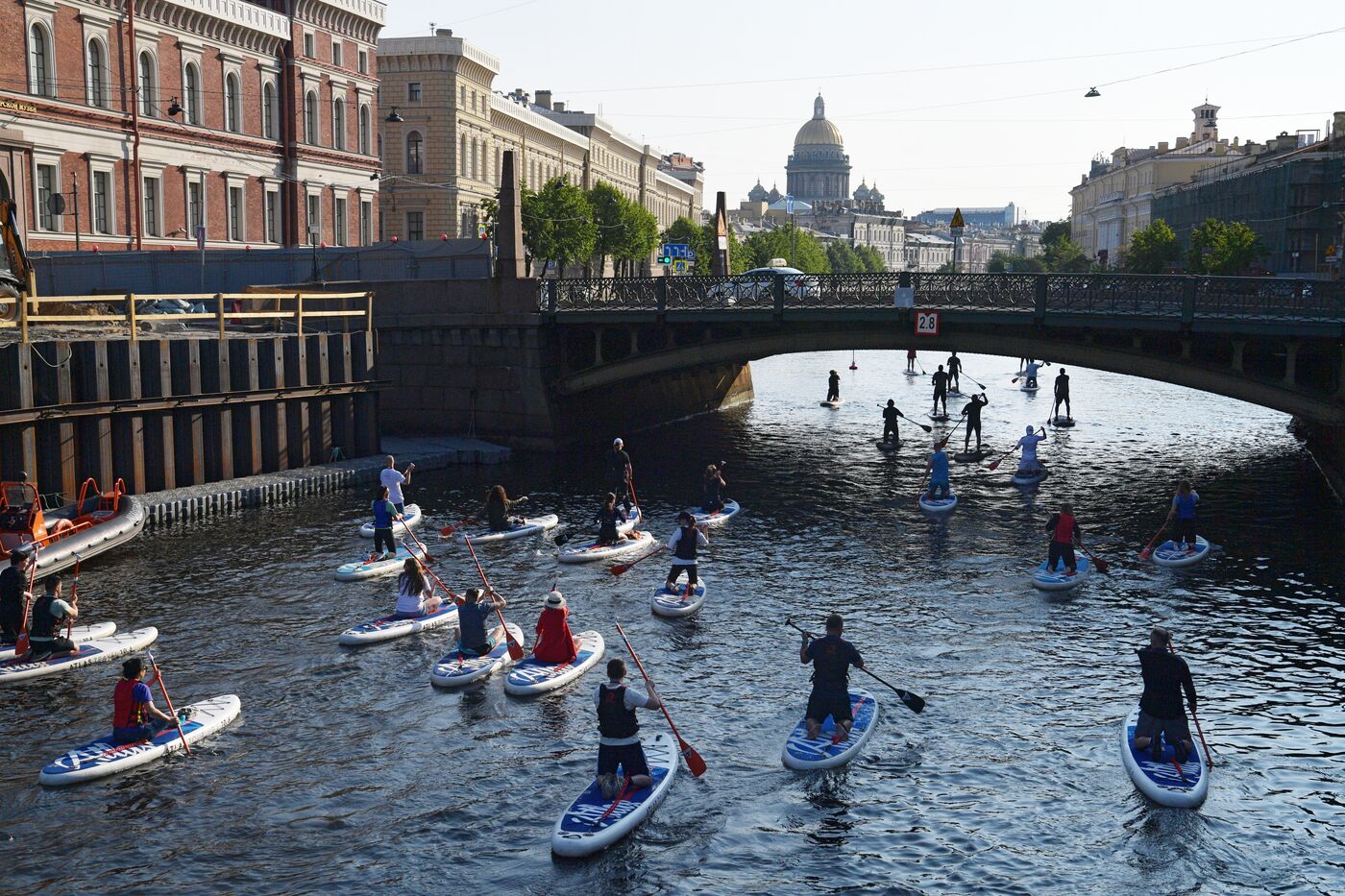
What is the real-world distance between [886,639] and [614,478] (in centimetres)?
1445

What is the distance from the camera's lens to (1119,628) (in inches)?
1056

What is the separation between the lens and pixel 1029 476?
44.7 metres

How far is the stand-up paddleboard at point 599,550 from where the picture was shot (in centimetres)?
3241

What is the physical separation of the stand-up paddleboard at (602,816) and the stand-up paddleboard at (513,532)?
1661cm

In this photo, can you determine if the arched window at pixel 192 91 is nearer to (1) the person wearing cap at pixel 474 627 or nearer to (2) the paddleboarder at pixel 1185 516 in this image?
(1) the person wearing cap at pixel 474 627

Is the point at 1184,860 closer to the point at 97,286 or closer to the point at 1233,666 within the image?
the point at 1233,666

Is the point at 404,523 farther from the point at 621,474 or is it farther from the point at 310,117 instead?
the point at 310,117

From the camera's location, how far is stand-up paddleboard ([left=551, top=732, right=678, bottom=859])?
16438 millimetres

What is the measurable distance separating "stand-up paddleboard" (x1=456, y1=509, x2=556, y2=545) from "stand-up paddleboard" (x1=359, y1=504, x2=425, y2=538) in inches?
59.5

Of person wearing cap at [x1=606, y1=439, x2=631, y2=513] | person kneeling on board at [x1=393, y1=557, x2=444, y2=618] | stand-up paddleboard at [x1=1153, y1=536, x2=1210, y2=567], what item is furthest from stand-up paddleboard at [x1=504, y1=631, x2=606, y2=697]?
stand-up paddleboard at [x1=1153, y1=536, x2=1210, y2=567]

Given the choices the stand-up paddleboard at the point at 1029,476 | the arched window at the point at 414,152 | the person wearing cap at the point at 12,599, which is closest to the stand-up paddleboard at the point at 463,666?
the person wearing cap at the point at 12,599

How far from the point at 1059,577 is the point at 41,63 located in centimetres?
4878

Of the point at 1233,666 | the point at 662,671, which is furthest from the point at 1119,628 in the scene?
the point at 662,671

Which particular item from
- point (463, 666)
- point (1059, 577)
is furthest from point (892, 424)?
point (463, 666)
